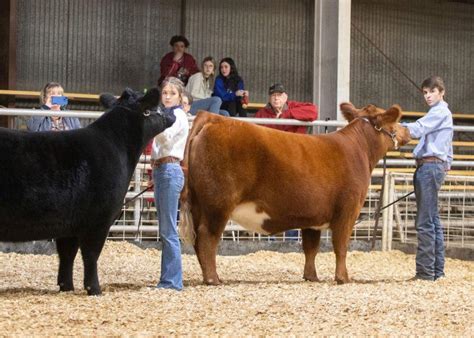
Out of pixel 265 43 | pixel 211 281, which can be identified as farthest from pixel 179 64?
pixel 211 281

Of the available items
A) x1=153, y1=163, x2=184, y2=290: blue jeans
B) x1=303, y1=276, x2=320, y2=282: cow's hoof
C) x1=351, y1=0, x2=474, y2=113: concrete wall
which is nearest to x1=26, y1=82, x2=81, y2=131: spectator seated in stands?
x1=153, y1=163, x2=184, y2=290: blue jeans

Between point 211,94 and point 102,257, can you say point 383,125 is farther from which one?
point 211,94

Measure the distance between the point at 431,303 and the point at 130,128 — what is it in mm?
2384

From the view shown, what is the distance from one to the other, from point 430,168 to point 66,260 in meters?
3.28

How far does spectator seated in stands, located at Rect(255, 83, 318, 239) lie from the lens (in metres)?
10.2

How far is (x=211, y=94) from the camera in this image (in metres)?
13.2

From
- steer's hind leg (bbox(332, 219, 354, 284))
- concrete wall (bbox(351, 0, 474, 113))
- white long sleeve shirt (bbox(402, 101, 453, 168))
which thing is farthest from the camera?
concrete wall (bbox(351, 0, 474, 113))

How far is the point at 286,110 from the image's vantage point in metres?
10.4

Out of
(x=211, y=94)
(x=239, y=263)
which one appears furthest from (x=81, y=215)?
(x=211, y=94)

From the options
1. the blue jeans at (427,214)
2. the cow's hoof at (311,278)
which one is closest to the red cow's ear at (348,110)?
the blue jeans at (427,214)

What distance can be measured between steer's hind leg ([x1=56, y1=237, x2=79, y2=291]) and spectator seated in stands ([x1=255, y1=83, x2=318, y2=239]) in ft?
12.5

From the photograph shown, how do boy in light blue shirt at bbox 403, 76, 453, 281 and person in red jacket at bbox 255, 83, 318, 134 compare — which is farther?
person in red jacket at bbox 255, 83, 318, 134

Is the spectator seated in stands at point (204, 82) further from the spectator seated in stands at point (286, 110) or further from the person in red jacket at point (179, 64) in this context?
the spectator seated in stands at point (286, 110)

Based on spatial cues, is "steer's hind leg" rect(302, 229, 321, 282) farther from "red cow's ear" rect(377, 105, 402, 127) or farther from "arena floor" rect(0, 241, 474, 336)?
"red cow's ear" rect(377, 105, 402, 127)
